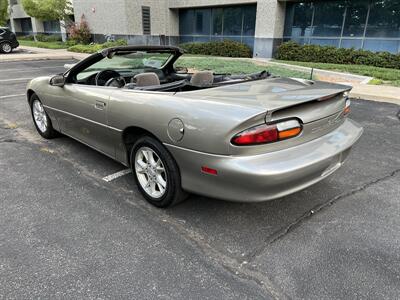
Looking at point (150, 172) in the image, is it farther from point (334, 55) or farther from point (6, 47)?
point (6, 47)

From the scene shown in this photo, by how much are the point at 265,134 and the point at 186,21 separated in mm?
21440

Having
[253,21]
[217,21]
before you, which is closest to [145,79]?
[253,21]

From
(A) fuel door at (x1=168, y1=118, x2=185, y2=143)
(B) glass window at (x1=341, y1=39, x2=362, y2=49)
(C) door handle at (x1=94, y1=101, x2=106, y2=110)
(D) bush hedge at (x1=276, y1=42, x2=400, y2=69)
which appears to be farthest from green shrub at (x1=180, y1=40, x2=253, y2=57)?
(A) fuel door at (x1=168, y1=118, x2=185, y2=143)

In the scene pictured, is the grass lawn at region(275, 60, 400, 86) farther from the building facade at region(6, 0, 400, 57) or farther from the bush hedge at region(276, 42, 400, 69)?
the building facade at region(6, 0, 400, 57)

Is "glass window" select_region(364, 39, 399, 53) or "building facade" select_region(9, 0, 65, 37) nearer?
"glass window" select_region(364, 39, 399, 53)

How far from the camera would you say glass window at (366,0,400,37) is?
14.0m

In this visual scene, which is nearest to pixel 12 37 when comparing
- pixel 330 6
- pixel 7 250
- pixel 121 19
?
pixel 121 19

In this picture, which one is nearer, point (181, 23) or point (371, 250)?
point (371, 250)

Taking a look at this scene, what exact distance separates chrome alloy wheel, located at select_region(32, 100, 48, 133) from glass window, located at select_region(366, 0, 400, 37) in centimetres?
1467

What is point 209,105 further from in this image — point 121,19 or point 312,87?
point 121,19

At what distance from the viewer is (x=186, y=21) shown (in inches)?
871

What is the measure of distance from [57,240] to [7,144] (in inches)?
110

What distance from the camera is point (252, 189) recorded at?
7.95 ft

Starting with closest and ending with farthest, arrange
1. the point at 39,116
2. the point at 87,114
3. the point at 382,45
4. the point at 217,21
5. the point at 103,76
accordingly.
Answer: the point at 87,114 → the point at 103,76 → the point at 39,116 → the point at 382,45 → the point at 217,21
